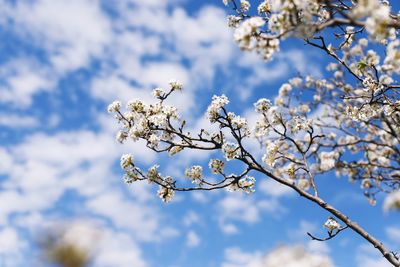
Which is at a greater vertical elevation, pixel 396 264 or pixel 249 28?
pixel 249 28

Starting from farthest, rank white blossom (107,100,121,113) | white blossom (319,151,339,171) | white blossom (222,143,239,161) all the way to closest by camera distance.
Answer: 1. white blossom (319,151,339,171)
2. white blossom (107,100,121,113)
3. white blossom (222,143,239,161)

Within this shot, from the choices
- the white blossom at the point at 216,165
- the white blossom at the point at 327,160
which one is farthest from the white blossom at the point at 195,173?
the white blossom at the point at 327,160

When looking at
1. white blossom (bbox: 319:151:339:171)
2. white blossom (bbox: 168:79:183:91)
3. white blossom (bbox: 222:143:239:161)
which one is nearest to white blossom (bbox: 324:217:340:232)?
white blossom (bbox: 222:143:239:161)

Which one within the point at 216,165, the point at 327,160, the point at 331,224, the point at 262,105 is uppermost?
the point at 327,160

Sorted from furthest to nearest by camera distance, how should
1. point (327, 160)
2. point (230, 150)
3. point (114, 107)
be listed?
point (327, 160)
point (114, 107)
point (230, 150)

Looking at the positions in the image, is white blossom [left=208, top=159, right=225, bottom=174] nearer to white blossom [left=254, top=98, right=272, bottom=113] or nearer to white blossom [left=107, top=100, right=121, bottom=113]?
white blossom [left=254, top=98, right=272, bottom=113]

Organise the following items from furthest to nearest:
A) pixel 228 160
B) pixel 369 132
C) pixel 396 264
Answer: pixel 369 132, pixel 228 160, pixel 396 264

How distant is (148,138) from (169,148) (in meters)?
0.34

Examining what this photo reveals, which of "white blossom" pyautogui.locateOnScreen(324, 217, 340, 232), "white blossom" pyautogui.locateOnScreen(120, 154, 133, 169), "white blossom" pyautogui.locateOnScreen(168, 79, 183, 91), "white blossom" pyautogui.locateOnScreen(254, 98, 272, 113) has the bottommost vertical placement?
"white blossom" pyautogui.locateOnScreen(324, 217, 340, 232)

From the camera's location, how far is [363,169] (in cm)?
1447

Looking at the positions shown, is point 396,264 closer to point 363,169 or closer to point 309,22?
point 309,22

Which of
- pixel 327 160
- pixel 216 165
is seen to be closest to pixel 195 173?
pixel 216 165

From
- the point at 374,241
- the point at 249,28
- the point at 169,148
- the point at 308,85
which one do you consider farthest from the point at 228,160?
the point at 308,85

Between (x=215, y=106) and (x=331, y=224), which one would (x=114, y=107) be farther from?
(x=331, y=224)
